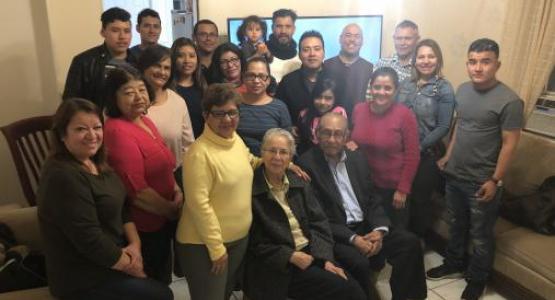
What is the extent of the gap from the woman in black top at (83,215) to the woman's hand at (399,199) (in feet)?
4.85

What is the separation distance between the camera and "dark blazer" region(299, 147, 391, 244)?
7.31ft

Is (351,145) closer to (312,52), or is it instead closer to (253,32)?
(312,52)

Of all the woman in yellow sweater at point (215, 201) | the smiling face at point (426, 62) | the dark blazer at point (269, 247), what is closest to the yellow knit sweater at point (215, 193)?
the woman in yellow sweater at point (215, 201)

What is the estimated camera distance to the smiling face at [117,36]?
2.34 meters

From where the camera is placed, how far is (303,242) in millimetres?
2051

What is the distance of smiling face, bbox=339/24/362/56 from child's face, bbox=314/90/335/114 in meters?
0.56

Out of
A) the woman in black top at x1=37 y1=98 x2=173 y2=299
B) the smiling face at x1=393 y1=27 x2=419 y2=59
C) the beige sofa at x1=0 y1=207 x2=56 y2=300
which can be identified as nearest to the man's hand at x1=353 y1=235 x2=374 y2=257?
the woman in black top at x1=37 y1=98 x2=173 y2=299

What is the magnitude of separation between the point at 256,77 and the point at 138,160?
79 cm

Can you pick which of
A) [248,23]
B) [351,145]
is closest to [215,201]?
[351,145]

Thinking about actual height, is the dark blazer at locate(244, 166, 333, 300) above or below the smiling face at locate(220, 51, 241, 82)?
below

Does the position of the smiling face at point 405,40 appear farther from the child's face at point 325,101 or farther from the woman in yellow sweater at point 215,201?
the woman in yellow sweater at point 215,201

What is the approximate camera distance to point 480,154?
237 centimetres

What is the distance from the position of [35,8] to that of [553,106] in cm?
374

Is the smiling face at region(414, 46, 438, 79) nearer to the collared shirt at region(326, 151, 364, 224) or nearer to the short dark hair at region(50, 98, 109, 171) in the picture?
the collared shirt at region(326, 151, 364, 224)
